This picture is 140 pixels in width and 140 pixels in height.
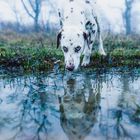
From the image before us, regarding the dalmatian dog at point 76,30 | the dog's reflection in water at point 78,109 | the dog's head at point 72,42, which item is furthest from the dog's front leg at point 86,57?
the dog's reflection in water at point 78,109

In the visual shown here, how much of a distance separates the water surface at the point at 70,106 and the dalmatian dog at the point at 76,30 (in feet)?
1.37

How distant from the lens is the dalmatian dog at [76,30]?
8.13 meters

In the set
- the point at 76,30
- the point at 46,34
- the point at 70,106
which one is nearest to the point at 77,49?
the point at 76,30

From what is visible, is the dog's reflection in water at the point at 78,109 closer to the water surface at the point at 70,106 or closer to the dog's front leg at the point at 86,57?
the water surface at the point at 70,106

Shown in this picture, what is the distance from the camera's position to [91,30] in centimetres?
952

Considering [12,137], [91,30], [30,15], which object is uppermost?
[30,15]

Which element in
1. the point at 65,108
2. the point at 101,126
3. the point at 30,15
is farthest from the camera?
the point at 30,15

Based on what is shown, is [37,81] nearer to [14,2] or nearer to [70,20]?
[70,20]

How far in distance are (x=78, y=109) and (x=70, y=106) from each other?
0.21 metres

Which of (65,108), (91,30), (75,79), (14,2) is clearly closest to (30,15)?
(14,2)

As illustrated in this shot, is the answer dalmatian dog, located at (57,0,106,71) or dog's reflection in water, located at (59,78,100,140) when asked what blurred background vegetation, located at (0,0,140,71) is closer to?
dalmatian dog, located at (57,0,106,71)

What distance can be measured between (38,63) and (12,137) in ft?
16.3

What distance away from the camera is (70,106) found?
5.70 metres

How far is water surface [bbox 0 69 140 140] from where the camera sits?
455cm
